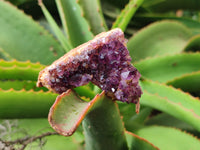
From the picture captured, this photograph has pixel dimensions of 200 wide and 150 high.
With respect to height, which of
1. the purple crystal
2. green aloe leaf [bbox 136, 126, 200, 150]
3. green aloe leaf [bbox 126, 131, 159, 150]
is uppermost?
the purple crystal

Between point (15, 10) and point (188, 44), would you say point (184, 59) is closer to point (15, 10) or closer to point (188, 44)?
point (188, 44)

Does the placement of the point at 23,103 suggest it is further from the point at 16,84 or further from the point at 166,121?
the point at 166,121

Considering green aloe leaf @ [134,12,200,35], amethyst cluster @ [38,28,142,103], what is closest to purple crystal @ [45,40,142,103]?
amethyst cluster @ [38,28,142,103]

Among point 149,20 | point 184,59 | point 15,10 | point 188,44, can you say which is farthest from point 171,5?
point 15,10

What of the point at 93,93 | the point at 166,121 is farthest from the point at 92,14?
the point at 166,121

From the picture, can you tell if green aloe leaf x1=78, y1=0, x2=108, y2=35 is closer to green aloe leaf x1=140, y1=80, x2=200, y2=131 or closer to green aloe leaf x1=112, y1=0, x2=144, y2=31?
green aloe leaf x1=112, y1=0, x2=144, y2=31
